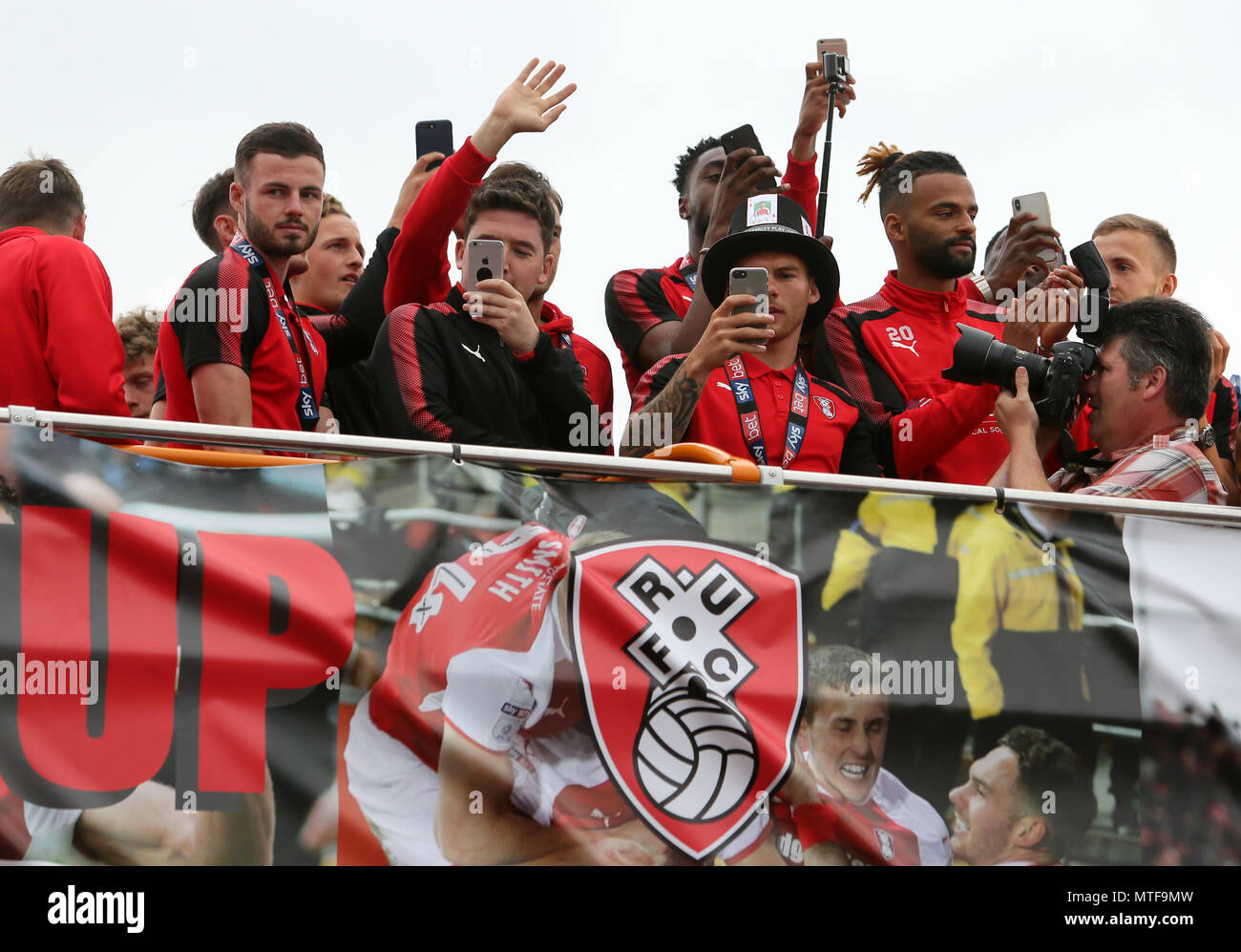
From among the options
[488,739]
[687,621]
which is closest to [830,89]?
[687,621]

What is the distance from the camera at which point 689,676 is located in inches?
157

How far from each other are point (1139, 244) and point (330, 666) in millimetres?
4439

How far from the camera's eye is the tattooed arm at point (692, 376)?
497 centimetres

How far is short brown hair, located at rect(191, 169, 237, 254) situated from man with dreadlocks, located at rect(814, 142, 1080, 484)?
2623 millimetres

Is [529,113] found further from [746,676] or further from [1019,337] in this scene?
[746,676]

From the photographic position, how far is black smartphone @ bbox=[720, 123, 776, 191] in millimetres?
6070

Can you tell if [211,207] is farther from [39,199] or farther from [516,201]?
[516,201]

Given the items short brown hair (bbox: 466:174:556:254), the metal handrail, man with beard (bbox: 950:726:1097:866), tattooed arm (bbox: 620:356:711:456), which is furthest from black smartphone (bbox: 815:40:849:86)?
man with beard (bbox: 950:726:1097:866)

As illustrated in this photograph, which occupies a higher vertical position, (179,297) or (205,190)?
(205,190)

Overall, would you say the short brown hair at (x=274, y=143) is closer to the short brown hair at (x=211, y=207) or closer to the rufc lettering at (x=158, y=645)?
the short brown hair at (x=211, y=207)

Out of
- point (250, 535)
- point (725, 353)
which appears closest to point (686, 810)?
point (250, 535)

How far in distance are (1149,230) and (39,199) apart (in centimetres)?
467

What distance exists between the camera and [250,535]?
3.81 m
